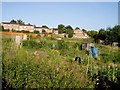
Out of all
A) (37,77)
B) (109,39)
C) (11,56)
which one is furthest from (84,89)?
(109,39)

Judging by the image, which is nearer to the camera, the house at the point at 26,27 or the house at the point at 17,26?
the house at the point at 17,26

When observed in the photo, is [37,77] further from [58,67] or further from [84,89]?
[84,89]

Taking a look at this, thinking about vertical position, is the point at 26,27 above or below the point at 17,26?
below

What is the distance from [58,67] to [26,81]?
0.71m

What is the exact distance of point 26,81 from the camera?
490cm

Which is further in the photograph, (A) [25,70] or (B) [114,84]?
(B) [114,84]

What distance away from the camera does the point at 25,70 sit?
5.00 metres

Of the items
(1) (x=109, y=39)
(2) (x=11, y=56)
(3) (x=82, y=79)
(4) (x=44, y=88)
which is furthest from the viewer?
(1) (x=109, y=39)

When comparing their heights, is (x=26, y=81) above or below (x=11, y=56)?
below

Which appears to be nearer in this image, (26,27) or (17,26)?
(17,26)

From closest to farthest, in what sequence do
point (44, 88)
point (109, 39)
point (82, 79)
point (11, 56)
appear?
point (44, 88) < point (82, 79) < point (11, 56) < point (109, 39)

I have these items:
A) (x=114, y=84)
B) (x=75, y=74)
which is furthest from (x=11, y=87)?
(x=114, y=84)

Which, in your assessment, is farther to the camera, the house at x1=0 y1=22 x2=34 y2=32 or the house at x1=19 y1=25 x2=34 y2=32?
the house at x1=19 y1=25 x2=34 y2=32

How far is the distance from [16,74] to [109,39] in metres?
34.0
